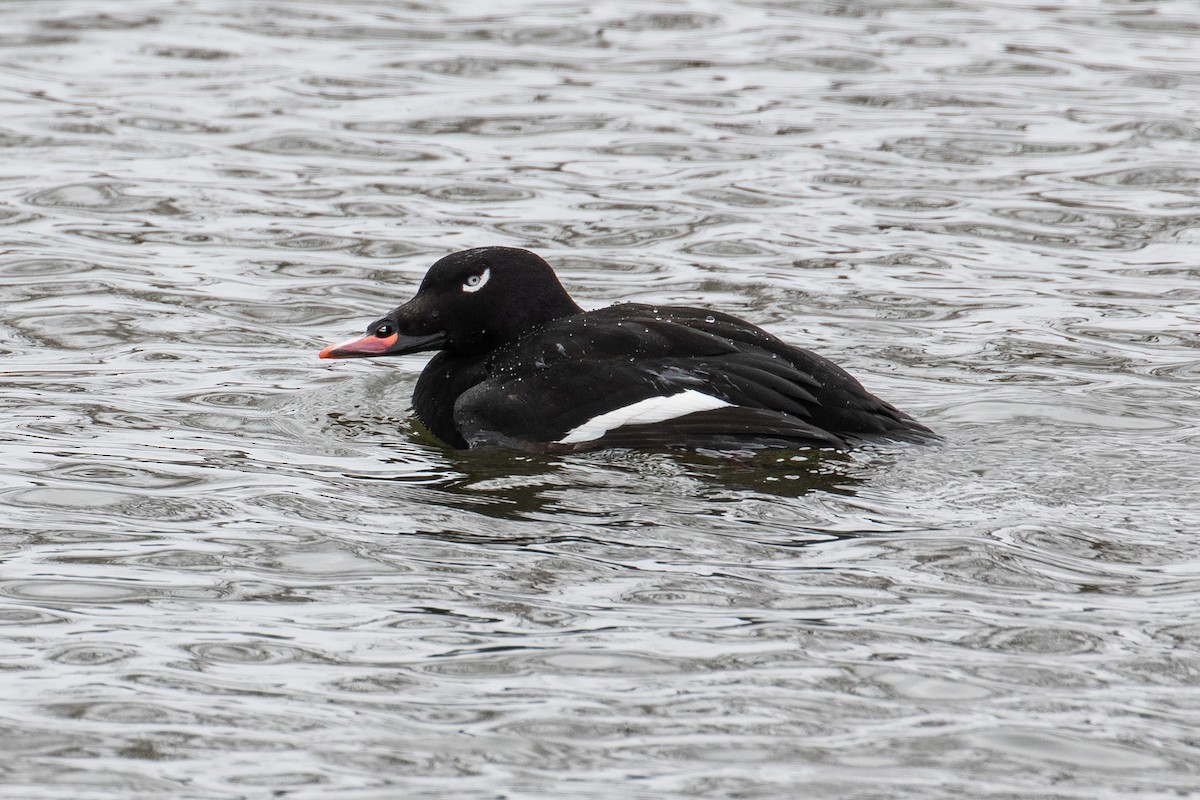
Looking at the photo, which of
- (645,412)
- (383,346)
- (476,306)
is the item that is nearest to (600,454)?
(645,412)

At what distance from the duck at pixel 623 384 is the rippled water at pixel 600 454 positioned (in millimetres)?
142

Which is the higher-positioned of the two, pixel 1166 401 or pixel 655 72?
pixel 655 72

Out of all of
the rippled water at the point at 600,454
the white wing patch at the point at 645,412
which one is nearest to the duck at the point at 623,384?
the white wing patch at the point at 645,412

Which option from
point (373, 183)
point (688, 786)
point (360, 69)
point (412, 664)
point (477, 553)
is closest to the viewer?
point (688, 786)

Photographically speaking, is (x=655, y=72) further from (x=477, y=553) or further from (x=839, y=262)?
(x=477, y=553)

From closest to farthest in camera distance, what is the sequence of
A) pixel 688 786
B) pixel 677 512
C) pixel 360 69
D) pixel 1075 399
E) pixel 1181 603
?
1. pixel 688 786
2. pixel 1181 603
3. pixel 677 512
4. pixel 1075 399
5. pixel 360 69

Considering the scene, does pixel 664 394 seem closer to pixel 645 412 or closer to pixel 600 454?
pixel 645 412

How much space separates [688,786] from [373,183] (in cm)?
815

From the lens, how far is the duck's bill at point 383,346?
7.94 meters

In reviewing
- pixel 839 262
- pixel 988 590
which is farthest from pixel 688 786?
pixel 839 262

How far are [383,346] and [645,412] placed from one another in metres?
1.41

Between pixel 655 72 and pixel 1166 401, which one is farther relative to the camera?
pixel 655 72

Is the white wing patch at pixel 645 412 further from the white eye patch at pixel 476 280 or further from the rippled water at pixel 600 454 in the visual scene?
the white eye patch at pixel 476 280

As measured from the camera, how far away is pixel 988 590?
18.8 feet
